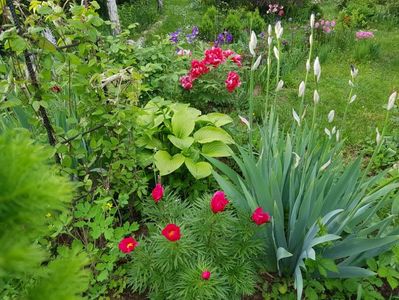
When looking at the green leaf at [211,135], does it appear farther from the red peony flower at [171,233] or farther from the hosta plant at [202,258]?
the red peony flower at [171,233]

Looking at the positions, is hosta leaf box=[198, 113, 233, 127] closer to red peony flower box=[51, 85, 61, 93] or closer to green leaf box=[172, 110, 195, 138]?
green leaf box=[172, 110, 195, 138]

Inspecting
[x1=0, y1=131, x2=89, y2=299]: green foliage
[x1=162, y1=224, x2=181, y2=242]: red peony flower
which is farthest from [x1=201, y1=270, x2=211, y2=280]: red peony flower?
[x1=0, y1=131, x2=89, y2=299]: green foliage

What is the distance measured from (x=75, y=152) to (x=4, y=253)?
183 centimetres

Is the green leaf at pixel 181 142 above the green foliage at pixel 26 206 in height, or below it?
below

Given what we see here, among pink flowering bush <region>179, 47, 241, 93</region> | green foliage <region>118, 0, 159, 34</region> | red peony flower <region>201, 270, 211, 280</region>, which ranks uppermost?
pink flowering bush <region>179, 47, 241, 93</region>

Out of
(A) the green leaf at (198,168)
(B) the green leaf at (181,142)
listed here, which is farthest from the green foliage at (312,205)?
(B) the green leaf at (181,142)

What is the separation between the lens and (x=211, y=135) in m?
3.09

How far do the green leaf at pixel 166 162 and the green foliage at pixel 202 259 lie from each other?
631 millimetres

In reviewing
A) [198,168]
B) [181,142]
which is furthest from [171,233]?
[181,142]

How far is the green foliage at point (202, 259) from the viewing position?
1896 mm

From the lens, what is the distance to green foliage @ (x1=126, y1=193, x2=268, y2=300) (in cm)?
190

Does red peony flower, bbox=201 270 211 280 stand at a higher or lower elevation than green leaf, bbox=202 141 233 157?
higher

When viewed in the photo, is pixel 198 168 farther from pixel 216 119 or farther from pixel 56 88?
pixel 56 88

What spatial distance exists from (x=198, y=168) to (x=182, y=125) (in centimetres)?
47
